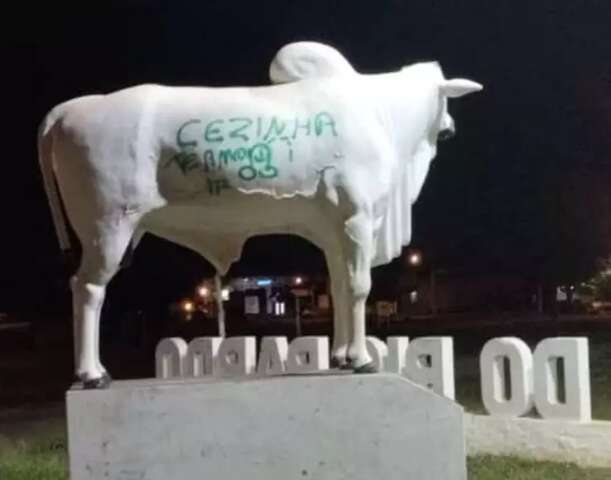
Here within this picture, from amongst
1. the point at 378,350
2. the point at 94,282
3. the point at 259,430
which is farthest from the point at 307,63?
the point at 378,350

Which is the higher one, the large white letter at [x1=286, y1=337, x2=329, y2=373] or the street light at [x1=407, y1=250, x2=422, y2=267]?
the large white letter at [x1=286, y1=337, x2=329, y2=373]

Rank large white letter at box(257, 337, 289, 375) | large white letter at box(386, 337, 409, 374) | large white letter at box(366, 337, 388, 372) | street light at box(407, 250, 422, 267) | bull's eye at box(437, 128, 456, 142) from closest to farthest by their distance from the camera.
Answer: bull's eye at box(437, 128, 456, 142)
large white letter at box(366, 337, 388, 372)
large white letter at box(386, 337, 409, 374)
large white letter at box(257, 337, 289, 375)
street light at box(407, 250, 422, 267)

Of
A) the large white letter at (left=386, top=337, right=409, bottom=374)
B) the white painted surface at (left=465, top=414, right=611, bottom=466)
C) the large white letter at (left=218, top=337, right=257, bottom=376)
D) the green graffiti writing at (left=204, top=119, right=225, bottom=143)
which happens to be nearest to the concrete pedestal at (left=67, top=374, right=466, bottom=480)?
the green graffiti writing at (left=204, top=119, right=225, bottom=143)

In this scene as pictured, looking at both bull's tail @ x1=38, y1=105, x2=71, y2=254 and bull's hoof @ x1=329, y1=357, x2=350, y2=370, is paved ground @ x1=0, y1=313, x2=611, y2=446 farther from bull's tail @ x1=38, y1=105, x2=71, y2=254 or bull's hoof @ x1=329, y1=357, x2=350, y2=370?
bull's tail @ x1=38, y1=105, x2=71, y2=254

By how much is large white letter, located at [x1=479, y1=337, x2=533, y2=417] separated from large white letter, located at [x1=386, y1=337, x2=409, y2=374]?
2.65 feet

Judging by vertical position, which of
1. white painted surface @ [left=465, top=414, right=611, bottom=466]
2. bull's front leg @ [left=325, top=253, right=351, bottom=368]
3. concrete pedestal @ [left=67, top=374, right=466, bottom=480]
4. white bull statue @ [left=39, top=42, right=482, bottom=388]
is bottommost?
white painted surface @ [left=465, top=414, right=611, bottom=466]

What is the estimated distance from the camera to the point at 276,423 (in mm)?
5570

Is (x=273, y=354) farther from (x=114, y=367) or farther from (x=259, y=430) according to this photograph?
(x=114, y=367)

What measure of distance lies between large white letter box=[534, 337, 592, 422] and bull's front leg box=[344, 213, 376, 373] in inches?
148

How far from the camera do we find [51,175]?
Answer: 19.3ft

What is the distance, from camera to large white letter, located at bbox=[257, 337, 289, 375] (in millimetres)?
11312

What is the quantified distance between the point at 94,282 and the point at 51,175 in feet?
1.98

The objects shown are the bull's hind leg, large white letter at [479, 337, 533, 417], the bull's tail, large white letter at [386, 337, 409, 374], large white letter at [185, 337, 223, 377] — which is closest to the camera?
the bull's hind leg

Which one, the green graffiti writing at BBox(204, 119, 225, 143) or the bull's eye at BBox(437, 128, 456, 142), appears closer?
the green graffiti writing at BBox(204, 119, 225, 143)
